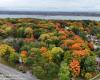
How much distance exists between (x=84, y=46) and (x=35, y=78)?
1182cm

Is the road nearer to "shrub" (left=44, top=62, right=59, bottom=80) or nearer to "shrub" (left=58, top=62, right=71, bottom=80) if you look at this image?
"shrub" (left=44, top=62, right=59, bottom=80)

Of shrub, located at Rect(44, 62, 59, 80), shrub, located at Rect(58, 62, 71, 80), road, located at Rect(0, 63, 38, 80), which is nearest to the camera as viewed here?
shrub, located at Rect(58, 62, 71, 80)

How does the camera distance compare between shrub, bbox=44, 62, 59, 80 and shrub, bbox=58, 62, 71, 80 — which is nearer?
shrub, bbox=58, 62, 71, 80

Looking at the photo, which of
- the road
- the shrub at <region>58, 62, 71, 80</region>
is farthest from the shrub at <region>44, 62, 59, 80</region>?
the road

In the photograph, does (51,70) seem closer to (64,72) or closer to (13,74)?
(64,72)

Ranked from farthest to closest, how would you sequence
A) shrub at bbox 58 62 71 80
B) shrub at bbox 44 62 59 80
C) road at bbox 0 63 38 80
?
shrub at bbox 44 62 59 80 < road at bbox 0 63 38 80 < shrub at bbox 58 62 71 80

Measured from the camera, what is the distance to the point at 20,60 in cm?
5175

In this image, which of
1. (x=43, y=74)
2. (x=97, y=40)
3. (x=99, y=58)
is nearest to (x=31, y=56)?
(x=43, y=74)

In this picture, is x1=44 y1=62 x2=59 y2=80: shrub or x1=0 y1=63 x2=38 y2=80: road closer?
x1=0 y1=63 x2=38 y2=80: road

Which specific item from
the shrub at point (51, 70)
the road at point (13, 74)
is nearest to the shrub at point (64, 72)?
the shrub at point (51, 70)

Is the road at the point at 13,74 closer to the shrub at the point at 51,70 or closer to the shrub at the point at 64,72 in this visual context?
the shrub at the point at 51,70

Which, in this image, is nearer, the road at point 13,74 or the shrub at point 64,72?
the shrub at point 64,72

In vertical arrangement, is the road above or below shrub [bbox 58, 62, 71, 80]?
below

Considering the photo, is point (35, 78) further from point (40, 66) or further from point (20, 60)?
point (20, 60)
